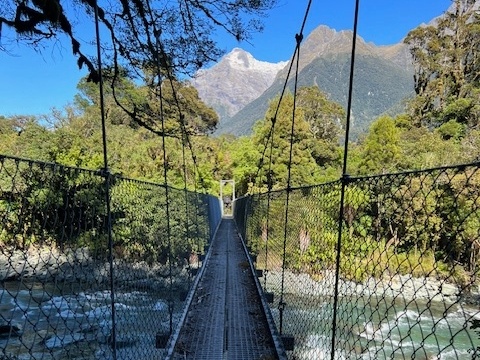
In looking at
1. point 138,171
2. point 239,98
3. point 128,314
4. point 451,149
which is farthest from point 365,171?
point 239,98

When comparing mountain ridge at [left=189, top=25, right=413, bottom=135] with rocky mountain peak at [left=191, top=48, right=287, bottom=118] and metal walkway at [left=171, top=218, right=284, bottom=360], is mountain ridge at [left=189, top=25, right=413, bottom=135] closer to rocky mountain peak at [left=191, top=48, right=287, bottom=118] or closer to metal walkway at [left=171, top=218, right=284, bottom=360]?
rocky mountain peak at [left=191, top=48, right=287, bottom=118]

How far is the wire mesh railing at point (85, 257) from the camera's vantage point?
84 cm

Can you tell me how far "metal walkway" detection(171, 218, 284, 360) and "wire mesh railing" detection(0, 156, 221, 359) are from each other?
0.43ft

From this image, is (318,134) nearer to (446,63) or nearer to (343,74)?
(446,63)

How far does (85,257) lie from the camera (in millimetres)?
1271

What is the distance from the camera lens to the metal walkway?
A: 1.76m

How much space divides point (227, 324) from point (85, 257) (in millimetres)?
1073

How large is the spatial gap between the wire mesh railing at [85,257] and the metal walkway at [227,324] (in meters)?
0.13

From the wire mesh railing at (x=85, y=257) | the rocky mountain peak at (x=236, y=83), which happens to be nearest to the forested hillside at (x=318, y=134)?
the wire mesh railing at (x=85, y=257)

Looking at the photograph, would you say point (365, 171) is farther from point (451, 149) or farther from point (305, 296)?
point (305, 296)

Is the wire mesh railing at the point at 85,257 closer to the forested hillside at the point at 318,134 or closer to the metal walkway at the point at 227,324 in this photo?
the metal walkway at the point at 227,324

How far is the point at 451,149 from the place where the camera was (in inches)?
414

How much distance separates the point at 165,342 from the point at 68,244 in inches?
34.5

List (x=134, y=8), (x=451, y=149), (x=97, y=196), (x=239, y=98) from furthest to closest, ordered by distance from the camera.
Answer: (x=239, y=98) < (x=451, y=149) < (x=134, y=8) < (x=97, y=196)
